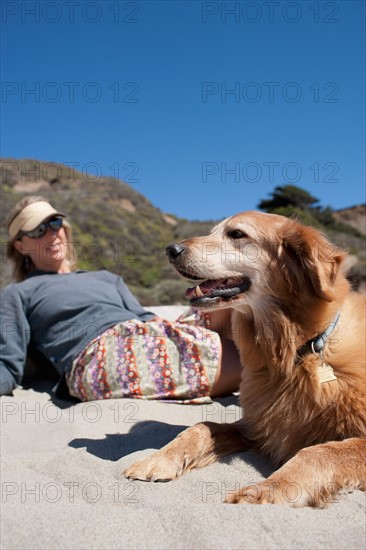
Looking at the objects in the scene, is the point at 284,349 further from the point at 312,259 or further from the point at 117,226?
the point at 117,226

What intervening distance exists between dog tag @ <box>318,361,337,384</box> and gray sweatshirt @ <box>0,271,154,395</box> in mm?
2281

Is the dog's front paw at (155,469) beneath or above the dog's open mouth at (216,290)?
beneath

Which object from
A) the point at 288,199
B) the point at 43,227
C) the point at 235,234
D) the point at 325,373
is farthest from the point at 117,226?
the point at 325,373

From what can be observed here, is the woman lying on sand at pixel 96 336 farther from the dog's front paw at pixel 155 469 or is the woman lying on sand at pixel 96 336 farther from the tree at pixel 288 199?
the tree at pixel 288 199

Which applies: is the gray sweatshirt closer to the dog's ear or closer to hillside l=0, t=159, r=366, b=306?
the dog's ear

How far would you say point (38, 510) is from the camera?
7.47ft

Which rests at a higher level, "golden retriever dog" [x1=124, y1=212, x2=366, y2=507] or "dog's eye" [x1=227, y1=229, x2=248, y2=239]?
"dog's eye" [x1=227, y1=229, x2=248, y2=239]

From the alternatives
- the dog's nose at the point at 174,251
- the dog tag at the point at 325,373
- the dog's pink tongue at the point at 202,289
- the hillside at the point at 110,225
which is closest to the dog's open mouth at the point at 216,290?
the dog's pink tongue at the point at 202,289

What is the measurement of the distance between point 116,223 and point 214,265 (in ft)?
94.4

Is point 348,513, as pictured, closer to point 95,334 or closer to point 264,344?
point 264,344

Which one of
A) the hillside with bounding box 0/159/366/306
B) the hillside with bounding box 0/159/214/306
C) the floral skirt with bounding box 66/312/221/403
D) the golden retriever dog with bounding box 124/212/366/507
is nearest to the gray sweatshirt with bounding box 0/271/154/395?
the floral skirt with bounding box 66/312/221/403

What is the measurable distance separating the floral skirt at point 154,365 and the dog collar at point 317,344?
1.33 meters

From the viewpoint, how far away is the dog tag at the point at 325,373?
3.04 meters

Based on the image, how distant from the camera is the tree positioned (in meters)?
41.6
